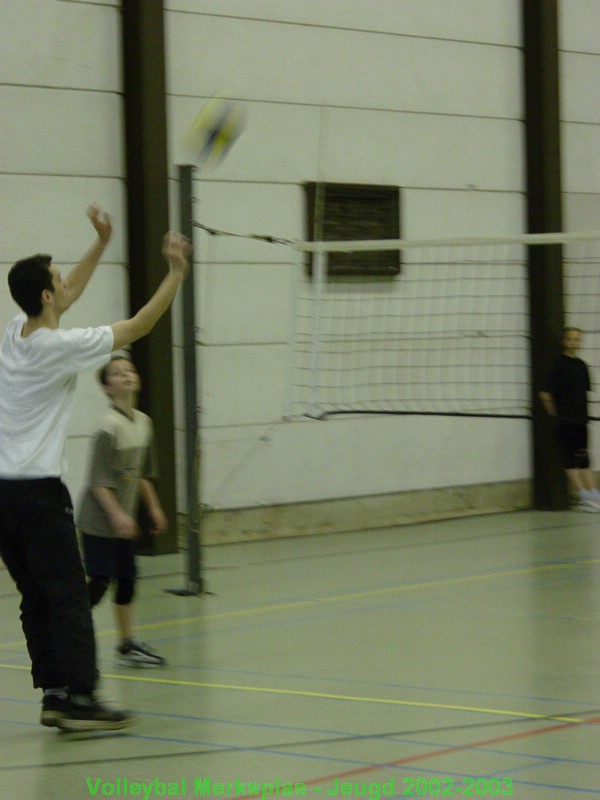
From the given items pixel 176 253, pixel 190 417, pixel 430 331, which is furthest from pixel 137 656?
pixel 430 331

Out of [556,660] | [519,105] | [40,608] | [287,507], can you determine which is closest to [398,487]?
[287,507]

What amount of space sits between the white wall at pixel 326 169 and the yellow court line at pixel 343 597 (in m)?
2.05

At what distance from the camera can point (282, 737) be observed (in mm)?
4871

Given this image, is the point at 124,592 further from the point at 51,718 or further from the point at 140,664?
the point at 51,718

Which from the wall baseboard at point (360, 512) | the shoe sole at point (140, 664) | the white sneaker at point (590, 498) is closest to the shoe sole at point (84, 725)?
the shoe sole at point (140, 664)

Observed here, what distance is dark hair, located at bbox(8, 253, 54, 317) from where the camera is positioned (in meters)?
4.99

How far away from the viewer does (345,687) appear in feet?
18.7

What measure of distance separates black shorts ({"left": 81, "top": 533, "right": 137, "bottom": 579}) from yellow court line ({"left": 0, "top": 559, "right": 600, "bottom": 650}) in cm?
84

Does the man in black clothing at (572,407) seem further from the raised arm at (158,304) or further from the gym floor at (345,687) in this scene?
the raised arm at (158,304)

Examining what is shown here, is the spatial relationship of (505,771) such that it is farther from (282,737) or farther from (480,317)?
(480,317)

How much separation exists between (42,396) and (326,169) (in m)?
6.86

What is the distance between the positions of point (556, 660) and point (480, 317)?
6495 mm

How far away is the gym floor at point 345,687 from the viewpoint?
434 centimetres

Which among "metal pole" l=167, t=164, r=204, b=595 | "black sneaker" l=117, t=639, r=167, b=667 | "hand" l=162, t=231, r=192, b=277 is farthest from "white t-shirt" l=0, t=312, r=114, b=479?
"metal pole" l=167, t=164, r=204, b=595
